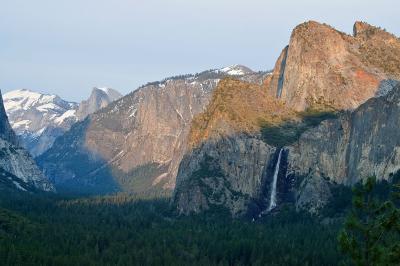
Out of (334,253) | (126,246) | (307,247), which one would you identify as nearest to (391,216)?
(334,253)

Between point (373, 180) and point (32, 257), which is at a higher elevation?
point (373, 180)

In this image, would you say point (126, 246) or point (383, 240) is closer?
point (383, 240)

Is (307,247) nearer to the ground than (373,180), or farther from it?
nearer to the ground

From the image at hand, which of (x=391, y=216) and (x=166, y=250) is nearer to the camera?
(x=391, y=216)

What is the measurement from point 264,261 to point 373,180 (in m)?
123

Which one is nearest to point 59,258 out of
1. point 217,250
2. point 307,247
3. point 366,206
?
point 217,250

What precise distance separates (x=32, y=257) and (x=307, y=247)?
75285mm

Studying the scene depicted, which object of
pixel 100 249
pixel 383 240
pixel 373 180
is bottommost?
pixel 100 249

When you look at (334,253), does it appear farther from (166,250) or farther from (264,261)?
(166,250)

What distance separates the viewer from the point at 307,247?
18388cm

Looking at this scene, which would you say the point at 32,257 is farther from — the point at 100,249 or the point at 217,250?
the point at 217,250

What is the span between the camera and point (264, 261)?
17712 centimetres

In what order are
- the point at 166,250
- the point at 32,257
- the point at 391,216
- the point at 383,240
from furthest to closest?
1. the point at 166,250
2. the point at 32,257
3. the point at 383,240
4. the point at 391,216

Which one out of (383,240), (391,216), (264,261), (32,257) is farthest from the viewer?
(264,261)
